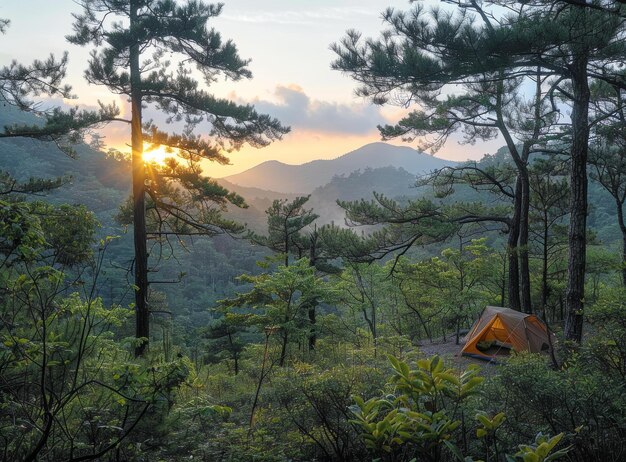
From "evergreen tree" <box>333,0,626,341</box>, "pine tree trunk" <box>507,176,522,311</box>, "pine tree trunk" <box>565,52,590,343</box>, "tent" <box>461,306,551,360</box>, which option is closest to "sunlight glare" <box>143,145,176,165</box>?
"evergreen tree" <box>333,0,626,341</box>

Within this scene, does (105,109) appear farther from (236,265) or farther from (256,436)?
(236,265)

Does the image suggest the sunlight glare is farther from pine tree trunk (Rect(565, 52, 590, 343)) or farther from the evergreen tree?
pine tree trunk (Rect(565, 52, 590, 343))

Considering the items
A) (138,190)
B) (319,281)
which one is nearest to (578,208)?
(319,281)

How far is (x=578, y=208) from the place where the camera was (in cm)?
879

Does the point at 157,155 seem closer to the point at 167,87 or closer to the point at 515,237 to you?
the point at 167,87

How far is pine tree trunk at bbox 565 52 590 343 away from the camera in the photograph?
872 cm

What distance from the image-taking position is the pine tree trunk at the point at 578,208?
872 centimetres

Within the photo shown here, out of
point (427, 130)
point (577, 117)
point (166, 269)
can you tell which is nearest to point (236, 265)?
point (166, 269)

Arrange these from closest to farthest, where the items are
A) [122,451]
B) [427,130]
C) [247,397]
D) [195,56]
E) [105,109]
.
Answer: [122,451], [247,397], [105,109], [195,56], [427,130]

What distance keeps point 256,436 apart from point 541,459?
129 inches

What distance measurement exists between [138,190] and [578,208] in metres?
9.46

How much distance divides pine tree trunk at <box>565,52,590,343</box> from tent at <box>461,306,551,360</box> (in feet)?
11.0

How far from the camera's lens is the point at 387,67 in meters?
Answer: 8.62

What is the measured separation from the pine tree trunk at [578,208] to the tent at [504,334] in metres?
3.36
